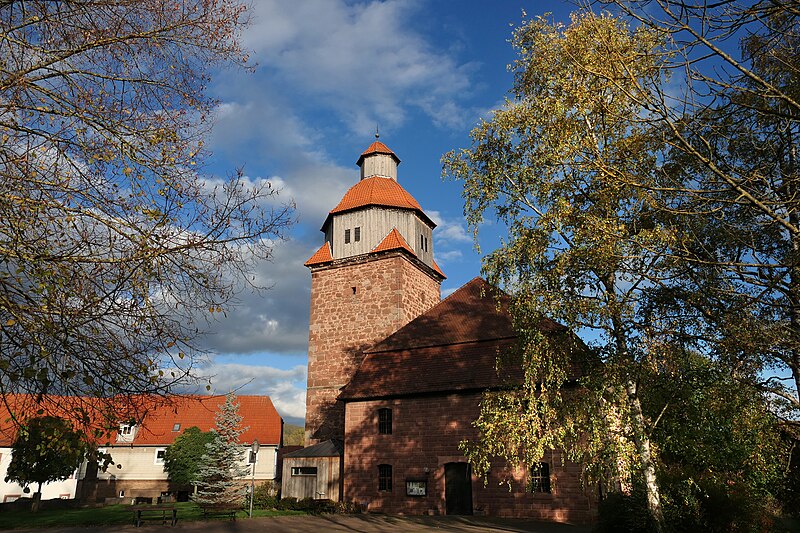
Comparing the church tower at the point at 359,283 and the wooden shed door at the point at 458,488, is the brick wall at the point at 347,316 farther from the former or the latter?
the wooden shed door at the point at 458,488

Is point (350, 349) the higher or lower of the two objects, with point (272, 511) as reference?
higher

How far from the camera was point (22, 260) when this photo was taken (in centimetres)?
485

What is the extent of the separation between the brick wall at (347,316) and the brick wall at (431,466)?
387 centimetres

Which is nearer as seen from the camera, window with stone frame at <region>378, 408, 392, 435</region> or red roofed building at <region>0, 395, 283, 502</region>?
window with stone frame at <region>378, 408, 392, 435</region>

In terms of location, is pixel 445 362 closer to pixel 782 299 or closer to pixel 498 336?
pixel 498 336

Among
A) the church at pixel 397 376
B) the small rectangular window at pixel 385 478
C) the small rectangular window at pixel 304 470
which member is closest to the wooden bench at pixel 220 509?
the church at pixel 397 376

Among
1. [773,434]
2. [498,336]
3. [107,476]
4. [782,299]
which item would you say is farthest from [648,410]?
[107,476]

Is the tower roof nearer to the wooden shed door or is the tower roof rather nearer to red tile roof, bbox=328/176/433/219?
red tile roof, bbox=328/176/433/219

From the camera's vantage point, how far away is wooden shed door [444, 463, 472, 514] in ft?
62.8

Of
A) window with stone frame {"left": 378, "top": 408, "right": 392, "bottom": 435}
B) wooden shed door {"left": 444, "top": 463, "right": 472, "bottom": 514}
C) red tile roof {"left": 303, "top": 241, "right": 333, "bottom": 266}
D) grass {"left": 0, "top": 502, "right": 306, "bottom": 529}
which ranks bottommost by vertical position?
grass {"left": 0, "top": 502, "right": 306, "bottom": 529}

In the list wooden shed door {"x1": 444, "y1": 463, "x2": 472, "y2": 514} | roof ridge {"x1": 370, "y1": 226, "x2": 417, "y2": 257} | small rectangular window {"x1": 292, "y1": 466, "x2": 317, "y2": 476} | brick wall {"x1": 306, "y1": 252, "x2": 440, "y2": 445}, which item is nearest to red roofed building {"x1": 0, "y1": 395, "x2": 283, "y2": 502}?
brick wall {"x1": 306, "y1": 252, "x2": 440, "y2": 445}

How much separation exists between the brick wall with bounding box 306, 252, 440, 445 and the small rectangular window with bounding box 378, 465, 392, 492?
450 centimetres

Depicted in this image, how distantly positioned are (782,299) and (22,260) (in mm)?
12935

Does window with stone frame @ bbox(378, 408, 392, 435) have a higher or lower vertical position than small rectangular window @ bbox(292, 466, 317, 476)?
higher
